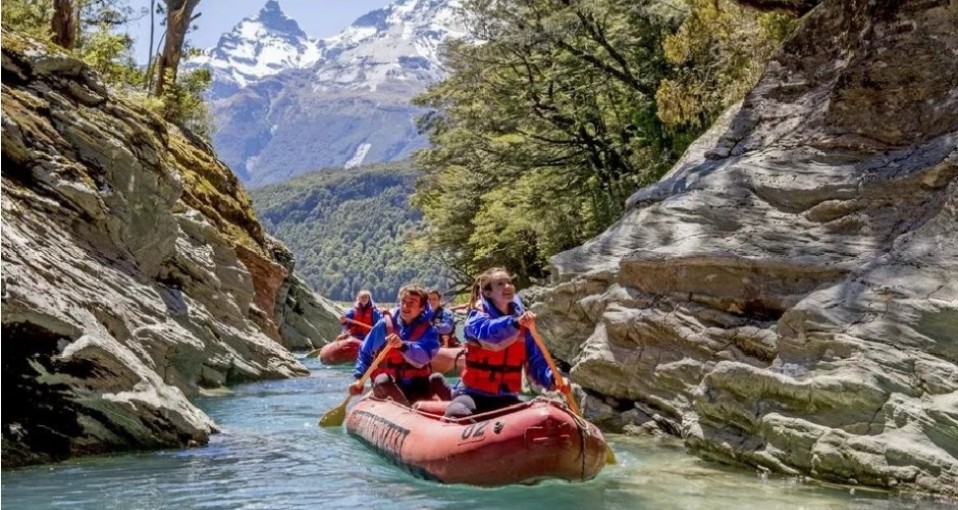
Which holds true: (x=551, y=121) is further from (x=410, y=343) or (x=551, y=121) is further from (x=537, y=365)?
(x=537, y=365)

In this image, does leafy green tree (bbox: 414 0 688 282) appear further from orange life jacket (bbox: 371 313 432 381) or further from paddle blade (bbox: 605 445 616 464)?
paddle blade (bbox: 605 445 616 464)

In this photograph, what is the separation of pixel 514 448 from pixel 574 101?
1934 cm

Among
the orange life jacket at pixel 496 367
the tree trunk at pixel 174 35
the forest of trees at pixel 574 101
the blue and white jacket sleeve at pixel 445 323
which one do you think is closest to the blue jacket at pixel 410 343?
the orange life jacket at pixel 496 367

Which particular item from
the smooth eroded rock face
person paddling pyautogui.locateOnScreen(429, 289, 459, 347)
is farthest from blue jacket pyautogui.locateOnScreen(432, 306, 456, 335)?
the smooth eroded rock face

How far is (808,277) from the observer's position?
9930 millimetres

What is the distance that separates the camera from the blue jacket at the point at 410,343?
11.2 meters

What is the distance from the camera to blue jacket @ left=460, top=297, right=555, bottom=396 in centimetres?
858

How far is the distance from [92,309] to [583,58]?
52.2 feet

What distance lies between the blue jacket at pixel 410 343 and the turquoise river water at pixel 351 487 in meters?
1.29

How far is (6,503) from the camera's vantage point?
7.21m

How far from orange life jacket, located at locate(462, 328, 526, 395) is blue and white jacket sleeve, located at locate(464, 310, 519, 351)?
0.15 meters

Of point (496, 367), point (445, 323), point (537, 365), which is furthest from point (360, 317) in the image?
point (496, 367)

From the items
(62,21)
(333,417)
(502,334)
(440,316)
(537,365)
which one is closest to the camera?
(502,334)

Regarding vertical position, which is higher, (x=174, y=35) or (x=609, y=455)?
(x=174, y=35)
